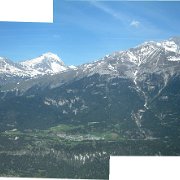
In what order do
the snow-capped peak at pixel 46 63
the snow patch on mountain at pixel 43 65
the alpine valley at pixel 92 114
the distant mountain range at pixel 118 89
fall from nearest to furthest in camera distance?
the alpine valley at pixel 92 114 < the distant mountain range at pixel 118 89 < the snow-capped peak at pixel 46 63 < the snow patch on mountain at pixel 43 65

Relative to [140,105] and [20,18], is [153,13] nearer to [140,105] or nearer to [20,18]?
[140,105]

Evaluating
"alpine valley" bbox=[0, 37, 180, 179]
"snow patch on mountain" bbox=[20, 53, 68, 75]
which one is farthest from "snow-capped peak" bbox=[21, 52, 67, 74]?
"alpine valley" bbox=[0, 37, 180, 179]

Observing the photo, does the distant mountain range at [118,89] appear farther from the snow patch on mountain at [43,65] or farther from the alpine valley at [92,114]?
the snow patch on mountain at [43,65]

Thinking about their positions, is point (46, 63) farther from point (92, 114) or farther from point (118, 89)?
point (92, 114)

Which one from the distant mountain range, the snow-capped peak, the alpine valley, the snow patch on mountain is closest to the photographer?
the alpine valley

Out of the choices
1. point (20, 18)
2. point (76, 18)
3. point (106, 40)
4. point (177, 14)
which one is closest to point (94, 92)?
point (106, 40)

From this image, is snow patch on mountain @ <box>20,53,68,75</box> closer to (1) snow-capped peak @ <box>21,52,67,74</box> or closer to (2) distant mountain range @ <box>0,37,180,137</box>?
(1) snow-capped peak @ <box>21,52,67,74</box>

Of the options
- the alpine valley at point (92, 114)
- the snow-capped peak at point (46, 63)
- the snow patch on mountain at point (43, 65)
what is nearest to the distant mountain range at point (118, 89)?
the alpine valley at point (92, 114)

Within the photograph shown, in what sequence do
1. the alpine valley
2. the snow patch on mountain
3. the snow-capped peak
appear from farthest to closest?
the snow patch on mountain → the snow-capped peak → the alpine valley
